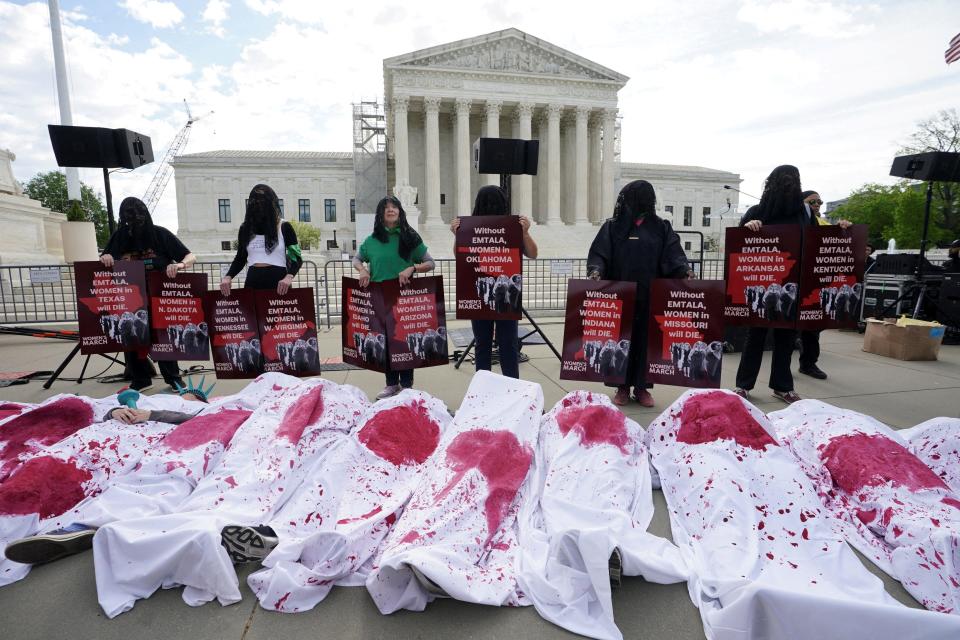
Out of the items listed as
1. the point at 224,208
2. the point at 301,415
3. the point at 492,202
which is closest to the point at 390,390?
the point at 301,415

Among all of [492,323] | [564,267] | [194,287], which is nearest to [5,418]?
[194,287]

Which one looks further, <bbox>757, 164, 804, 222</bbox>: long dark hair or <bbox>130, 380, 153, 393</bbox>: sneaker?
<bbox>130, 380, 153, 393</bbox>: sneaker

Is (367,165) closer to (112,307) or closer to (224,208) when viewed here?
Answer: (224,208)

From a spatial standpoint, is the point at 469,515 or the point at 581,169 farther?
the point at 581,169

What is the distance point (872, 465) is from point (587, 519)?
4.85ft

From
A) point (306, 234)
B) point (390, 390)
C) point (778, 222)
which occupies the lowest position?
point (390, 390)

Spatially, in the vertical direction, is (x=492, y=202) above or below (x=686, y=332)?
above

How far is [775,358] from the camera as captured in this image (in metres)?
4.73

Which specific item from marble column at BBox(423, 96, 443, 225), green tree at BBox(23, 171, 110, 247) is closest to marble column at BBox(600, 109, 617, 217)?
marble column at BBox(423, 96, 443, 225)

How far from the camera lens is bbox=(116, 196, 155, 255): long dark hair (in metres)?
4.85

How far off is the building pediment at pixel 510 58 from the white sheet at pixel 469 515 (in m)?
37.7

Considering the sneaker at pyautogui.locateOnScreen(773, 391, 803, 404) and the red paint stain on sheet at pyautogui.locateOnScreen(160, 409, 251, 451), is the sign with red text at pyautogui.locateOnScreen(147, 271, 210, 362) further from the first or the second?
the sneaker at pyautogui.locateOnScreen(773, 391, 803, 404)

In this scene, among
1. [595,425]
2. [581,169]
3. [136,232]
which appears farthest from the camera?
[581,169]

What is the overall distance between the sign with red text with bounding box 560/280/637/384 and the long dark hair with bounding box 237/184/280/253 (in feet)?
9.36
